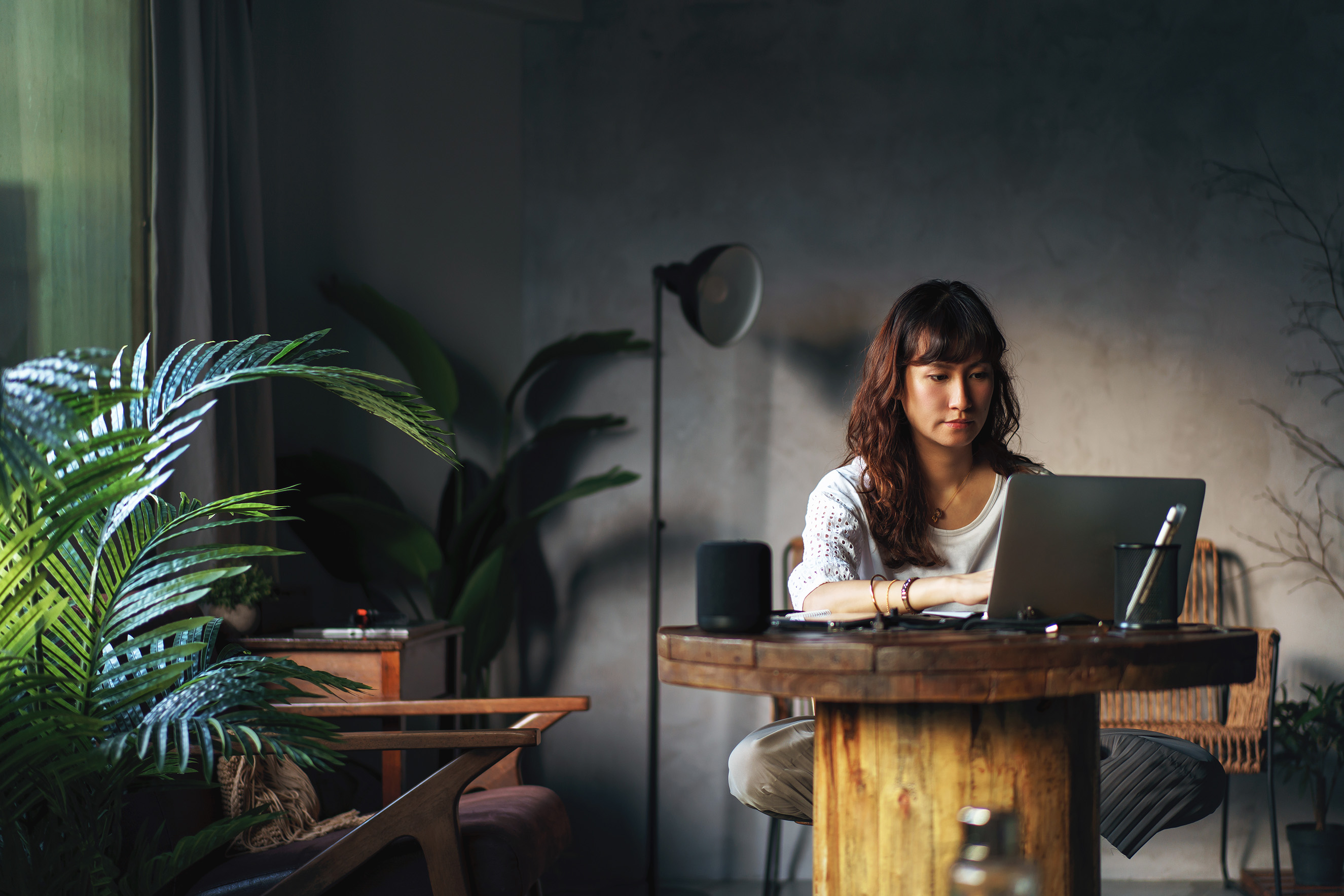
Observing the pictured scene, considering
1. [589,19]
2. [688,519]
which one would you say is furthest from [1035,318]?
[589,19]

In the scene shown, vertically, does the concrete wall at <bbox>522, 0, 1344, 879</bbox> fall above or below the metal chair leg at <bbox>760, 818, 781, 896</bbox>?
above

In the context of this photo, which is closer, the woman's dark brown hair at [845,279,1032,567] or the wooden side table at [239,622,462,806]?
the woman's dark brown hair at [845,279,1032,567]

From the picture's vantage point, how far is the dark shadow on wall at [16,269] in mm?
1848

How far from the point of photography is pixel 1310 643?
2.94m

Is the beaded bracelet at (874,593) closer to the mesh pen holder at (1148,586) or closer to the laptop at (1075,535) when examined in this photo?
the laptop at (1075,535)

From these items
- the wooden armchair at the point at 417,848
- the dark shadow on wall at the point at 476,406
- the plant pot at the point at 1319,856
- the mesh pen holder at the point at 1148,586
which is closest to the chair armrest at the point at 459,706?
the wooden armchair at the point at 417,848

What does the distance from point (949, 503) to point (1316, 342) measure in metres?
1.88

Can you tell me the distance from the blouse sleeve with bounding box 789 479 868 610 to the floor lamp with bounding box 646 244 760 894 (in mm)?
1114

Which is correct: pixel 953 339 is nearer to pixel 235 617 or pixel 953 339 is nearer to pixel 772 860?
pixel 235 617

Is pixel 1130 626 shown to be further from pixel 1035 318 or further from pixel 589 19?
pixel 589 19

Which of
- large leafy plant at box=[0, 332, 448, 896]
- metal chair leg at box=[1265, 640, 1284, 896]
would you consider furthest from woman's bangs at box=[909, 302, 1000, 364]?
metal chair leg at box=[1265, 640, 1284, 896]

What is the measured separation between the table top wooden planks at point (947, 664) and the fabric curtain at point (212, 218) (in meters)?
1.55

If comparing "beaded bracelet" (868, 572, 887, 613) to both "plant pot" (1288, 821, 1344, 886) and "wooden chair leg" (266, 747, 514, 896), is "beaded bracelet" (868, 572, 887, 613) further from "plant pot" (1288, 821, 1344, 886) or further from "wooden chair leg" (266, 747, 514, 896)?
"plant pot" (1288, 821, 1344, 886)

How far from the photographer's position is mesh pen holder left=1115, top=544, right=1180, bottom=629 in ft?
3.99
